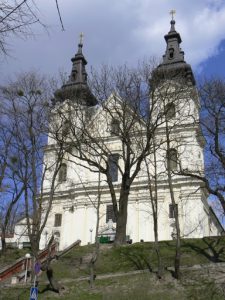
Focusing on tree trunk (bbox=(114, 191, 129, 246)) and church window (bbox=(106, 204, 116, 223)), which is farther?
church window (bbox=(106, 204, 116, 223))

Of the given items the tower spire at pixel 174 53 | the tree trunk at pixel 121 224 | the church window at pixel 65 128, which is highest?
the tower spire at pixel 174 53

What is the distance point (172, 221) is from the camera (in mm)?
39000

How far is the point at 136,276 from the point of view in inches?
781

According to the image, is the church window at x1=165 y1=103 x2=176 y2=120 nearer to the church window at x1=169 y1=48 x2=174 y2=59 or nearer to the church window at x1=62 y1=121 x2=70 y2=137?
the church window at x1=62 y1=121 x2=70 y2=137

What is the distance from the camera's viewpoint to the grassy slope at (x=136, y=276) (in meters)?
17.1

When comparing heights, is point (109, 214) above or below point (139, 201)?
below

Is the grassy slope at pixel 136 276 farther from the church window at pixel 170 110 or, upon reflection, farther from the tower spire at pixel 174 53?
the tower spire at pixel 174 53

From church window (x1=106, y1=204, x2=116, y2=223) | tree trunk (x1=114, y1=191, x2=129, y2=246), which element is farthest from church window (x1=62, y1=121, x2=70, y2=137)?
church window (x1=106, y1=204, x2=116, y2=223)

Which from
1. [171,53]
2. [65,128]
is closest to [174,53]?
[171,53]

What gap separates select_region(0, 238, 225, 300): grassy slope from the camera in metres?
17.1

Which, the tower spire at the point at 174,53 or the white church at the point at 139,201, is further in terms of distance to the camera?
the tower spire at the point at 174,53

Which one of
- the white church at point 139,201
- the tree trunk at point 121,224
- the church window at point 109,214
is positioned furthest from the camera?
the church window at point 109,214

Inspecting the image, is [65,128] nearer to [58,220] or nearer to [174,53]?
[58,220]

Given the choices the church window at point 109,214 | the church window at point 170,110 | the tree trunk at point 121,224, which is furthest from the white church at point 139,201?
the tree trunk at point 121,224
